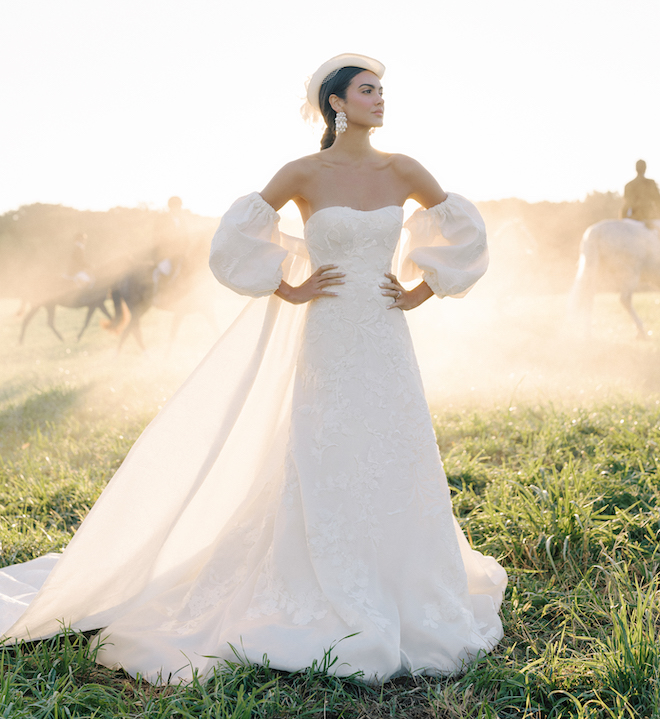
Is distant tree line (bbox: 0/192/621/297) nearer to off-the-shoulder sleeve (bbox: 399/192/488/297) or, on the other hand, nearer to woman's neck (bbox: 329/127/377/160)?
off-the-shoulder sleeve (bbox: 399/192/488/297)

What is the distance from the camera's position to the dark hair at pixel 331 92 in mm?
2529

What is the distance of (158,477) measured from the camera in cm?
272

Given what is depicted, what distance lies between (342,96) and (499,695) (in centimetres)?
240

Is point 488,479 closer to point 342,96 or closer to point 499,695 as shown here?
point 499,695

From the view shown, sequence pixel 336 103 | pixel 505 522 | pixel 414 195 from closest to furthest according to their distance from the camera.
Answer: pixel 336 103, pixel 414 195, pixel 505 522

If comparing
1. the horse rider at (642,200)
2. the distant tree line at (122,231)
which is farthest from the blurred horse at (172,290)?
the horse rider at (642,200)

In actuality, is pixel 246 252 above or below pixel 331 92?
below

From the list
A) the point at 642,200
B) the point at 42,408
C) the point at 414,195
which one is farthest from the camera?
the point at 642,200

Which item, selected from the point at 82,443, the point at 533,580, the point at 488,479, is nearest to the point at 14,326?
the point at 82,443

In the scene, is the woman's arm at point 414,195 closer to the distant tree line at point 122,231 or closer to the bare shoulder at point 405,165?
the bare shoulder at point 405,165

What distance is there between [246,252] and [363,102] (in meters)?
0.78

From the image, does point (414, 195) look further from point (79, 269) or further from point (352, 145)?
point (79, 269)

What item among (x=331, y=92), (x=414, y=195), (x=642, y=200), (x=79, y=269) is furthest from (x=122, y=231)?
(x=414, y=195)

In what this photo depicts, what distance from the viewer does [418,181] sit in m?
2.61
